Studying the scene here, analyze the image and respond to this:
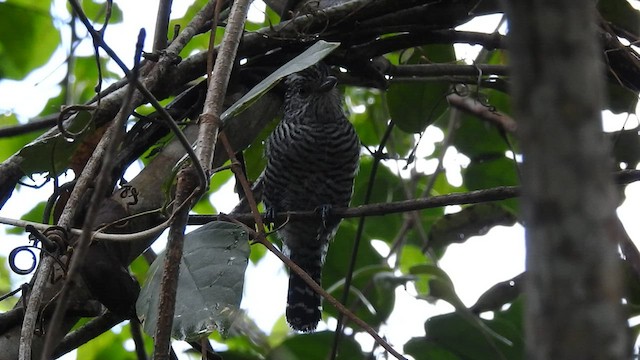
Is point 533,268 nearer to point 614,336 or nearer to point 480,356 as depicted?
point 614,336

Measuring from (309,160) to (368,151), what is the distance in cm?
84

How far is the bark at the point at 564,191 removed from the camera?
1.27ft

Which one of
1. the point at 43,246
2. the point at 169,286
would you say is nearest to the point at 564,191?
the point at 169,286

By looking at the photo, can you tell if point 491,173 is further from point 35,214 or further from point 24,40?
point 24,40

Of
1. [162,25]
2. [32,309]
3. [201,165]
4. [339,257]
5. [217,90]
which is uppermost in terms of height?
[162,25]

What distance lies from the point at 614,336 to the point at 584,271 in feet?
0.11

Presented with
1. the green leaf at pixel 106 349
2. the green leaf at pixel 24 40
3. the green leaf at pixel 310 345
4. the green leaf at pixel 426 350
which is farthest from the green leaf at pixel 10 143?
the green leaf at pixel 426 350

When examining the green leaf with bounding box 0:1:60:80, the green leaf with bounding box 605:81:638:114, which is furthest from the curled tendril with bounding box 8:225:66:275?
the green leaf with bounding box 605:81:638:114

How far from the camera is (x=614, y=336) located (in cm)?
39

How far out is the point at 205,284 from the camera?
4.33 feet

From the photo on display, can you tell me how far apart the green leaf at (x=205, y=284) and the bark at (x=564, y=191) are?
92 centimetres

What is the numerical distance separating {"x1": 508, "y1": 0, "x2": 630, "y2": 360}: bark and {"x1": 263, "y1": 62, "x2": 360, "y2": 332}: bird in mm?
2657

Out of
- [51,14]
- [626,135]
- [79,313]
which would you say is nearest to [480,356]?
[626,135]

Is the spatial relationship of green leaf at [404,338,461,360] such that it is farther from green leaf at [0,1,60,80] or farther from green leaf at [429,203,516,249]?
green leaf at [0,1,60,80]
